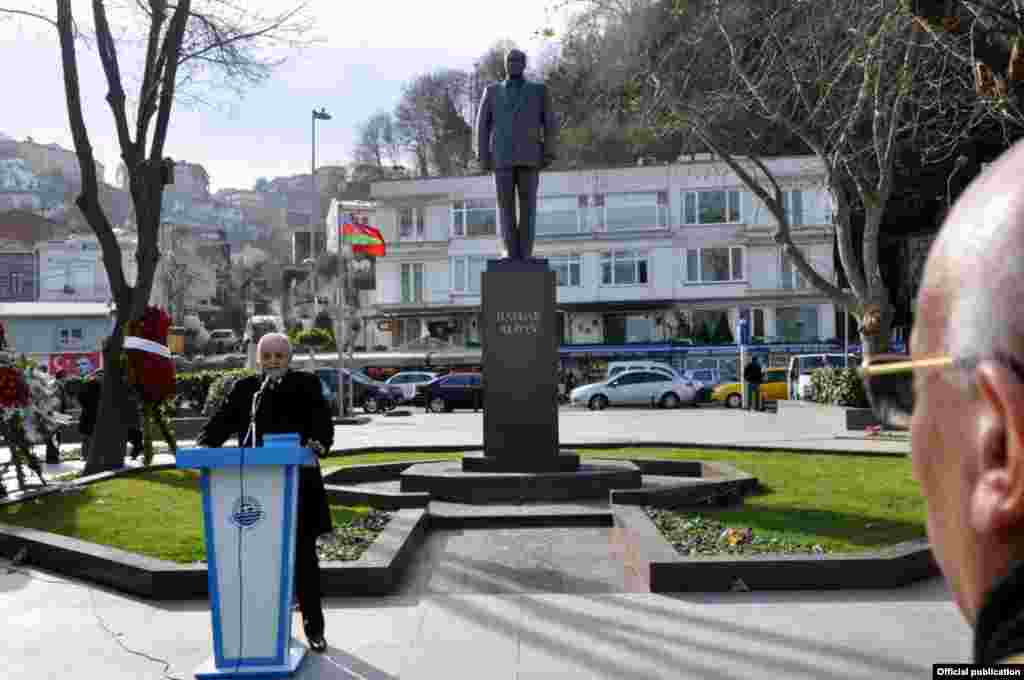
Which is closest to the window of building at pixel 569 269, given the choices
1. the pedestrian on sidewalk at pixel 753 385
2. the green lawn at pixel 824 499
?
the pedestrian on sidewalk at pixel 753 385

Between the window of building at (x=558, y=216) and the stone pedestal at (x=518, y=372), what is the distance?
40.4m

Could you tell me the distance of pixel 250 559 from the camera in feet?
17.6

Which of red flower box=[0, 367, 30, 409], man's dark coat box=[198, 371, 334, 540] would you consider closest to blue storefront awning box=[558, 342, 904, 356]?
red flower box=[0, 367, 30, 409]

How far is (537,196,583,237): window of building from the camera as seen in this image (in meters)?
52.3

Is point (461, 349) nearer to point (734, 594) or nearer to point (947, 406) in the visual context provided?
point (734, 594)

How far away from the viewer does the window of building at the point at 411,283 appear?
180ft

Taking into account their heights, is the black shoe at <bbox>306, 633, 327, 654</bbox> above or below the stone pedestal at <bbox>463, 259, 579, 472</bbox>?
below

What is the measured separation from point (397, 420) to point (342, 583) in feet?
78.6

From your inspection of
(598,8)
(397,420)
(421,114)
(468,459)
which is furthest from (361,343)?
(468,459)

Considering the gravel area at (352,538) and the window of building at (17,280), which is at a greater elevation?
the window of building at (17,280)

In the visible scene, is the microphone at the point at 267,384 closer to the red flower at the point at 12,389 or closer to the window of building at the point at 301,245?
the red flower at the point at 12,389

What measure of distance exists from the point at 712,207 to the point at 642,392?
662 inches

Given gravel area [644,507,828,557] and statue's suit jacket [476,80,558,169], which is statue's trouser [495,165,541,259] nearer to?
statue's suit jacket [476,80,558,169]

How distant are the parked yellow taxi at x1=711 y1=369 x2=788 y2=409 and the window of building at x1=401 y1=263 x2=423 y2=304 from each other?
806 inches
